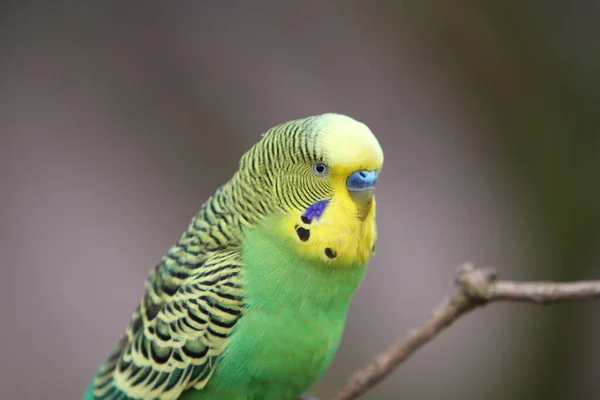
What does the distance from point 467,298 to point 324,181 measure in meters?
0.75

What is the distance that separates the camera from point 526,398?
19.8 feet

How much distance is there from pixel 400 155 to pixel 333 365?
6.24ft

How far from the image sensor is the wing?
265 cm

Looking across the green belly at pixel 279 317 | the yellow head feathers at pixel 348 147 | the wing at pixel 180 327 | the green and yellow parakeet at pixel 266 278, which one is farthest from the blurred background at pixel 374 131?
the yellow head feathers at pixel 348 147

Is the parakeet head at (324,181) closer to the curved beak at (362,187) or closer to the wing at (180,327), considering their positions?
the curved beak at (362,187)

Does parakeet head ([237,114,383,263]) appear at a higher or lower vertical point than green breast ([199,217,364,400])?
higher

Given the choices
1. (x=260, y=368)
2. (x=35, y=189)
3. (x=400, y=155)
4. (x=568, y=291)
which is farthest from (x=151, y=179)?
(x=568, y=291)

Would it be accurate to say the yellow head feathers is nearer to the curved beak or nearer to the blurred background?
the curved beak

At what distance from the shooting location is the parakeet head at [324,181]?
7.51 ft

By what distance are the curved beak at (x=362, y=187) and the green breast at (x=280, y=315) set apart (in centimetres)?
31

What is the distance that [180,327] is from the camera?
273 cm

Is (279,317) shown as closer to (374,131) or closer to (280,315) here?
(280,315)

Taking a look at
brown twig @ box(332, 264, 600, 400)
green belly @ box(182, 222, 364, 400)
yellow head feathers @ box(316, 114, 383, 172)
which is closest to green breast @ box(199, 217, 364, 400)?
green belly @ box(182, 222, 364, 400)

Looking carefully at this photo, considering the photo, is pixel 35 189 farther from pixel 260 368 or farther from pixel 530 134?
pixel 530 134
